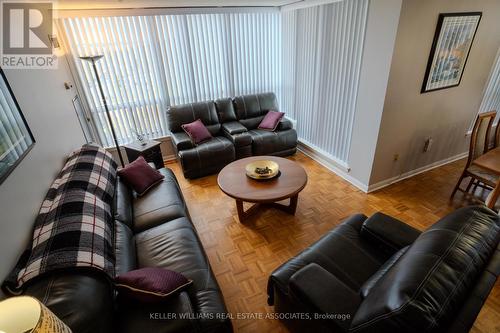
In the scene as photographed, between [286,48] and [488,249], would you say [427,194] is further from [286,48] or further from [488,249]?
[286,48]

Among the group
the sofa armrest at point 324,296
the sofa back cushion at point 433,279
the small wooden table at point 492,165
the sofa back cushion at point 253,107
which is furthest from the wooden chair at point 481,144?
the sofa back cushion at point 253,107

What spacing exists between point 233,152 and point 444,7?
2786 millimetres

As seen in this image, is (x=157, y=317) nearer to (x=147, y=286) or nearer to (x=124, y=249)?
(x=147, y=286)

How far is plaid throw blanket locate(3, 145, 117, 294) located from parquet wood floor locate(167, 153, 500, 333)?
38.1 inches

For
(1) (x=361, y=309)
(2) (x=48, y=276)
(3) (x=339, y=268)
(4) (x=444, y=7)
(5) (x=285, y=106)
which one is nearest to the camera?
(1) (x=361, y=309)

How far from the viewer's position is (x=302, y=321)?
1.33 metres

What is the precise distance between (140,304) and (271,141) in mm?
2826

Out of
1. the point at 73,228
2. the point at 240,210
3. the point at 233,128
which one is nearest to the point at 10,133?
the point at 73,228

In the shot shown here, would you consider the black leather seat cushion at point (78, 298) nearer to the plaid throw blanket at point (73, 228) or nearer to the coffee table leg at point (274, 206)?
the plaid throw blanket at point (73, 228)

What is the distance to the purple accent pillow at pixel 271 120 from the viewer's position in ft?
12.6

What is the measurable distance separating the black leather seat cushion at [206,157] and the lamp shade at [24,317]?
9.15 feet

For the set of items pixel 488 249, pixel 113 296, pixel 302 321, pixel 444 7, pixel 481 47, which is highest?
pixel 444 7

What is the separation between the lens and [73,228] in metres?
1.37

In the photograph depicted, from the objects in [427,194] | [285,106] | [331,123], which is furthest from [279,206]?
[285,106]
